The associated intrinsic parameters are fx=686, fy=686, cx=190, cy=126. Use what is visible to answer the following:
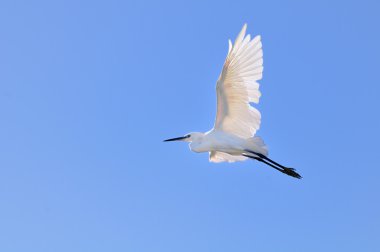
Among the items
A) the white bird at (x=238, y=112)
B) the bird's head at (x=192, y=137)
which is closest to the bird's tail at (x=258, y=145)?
the white bird at (x=238, y=112)

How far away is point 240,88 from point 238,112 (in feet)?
2.11

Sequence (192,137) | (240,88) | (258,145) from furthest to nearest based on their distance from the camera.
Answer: (192,137) < (258,145) < (240,88)

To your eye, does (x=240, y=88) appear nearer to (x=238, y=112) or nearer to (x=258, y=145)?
(x=238, y=112)

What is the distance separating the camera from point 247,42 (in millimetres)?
12094

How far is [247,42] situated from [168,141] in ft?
12.2

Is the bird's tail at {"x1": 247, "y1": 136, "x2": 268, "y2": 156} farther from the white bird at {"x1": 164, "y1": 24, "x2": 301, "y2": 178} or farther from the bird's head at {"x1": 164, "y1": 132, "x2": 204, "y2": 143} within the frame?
the bird's head at {"x1": 164, "y1": 132, "x2": 204, "y2": 143}

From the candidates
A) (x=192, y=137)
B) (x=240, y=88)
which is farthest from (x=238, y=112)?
(x=192, y=137)

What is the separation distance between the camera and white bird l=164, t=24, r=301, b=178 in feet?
40.3

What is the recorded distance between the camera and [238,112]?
43.8 feet

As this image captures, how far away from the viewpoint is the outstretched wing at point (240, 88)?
40.1 feet

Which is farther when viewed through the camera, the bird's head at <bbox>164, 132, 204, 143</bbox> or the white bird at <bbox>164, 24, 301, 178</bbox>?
the bird's head at <bbox>164, 132, 204, 143</bbox>

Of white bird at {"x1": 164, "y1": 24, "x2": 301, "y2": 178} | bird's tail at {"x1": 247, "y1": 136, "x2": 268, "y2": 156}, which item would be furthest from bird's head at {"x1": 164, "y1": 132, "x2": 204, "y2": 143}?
bird's tail at {"x1": 247, "y1": 136, "x2": 268, "y2": 156}

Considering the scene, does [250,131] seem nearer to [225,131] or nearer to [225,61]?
[225,131]

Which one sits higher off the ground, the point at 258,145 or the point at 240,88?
the point at 240,88
